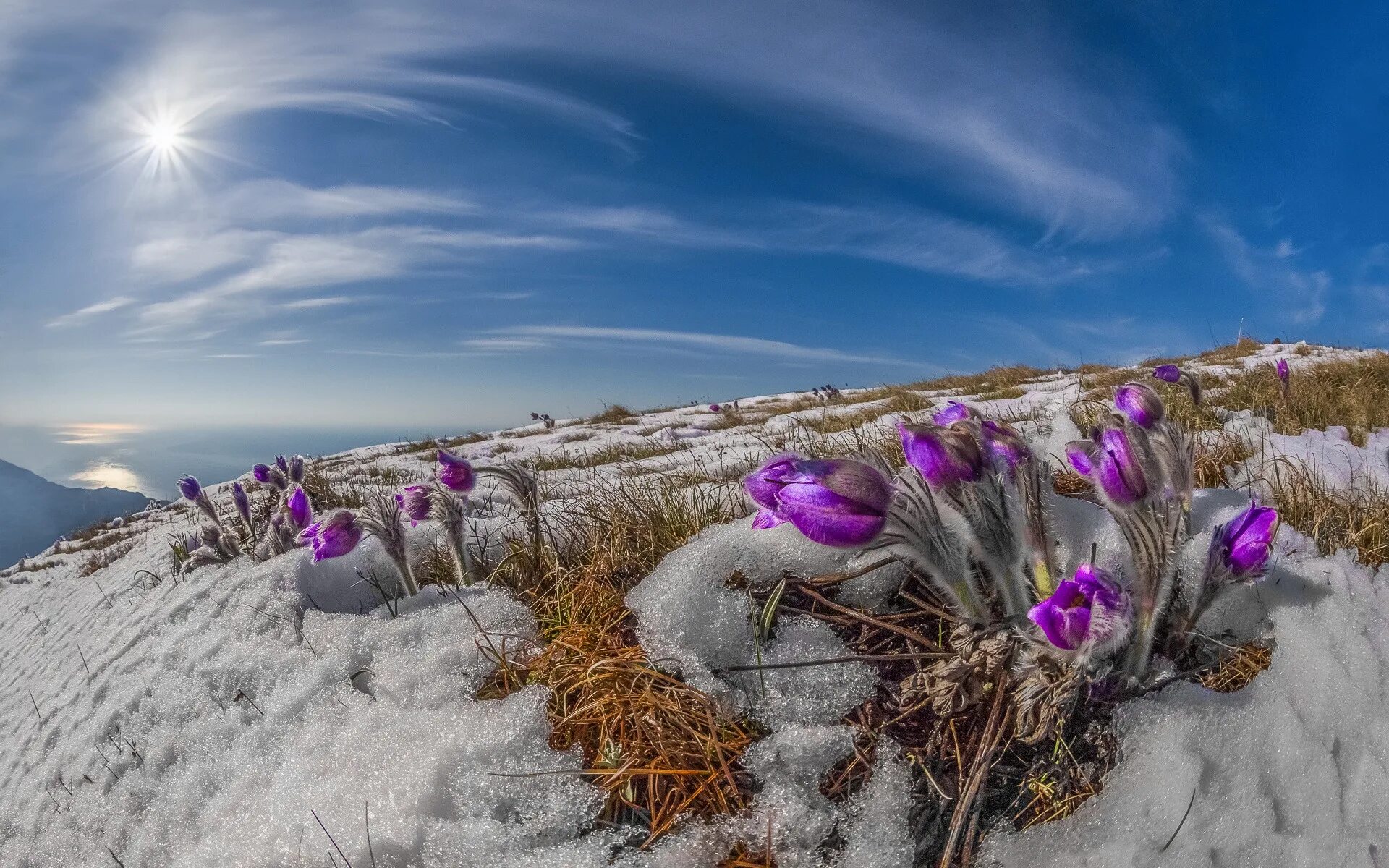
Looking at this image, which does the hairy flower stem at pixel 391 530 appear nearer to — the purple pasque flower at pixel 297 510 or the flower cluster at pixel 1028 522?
the purple pasque flower at pixel 297 510

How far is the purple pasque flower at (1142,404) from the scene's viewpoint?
1.97 m

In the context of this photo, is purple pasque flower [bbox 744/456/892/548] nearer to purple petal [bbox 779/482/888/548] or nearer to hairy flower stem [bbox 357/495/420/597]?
purple petal [bbox 779/482/888/548]

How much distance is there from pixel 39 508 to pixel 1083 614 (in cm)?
16050

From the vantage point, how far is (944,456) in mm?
1455

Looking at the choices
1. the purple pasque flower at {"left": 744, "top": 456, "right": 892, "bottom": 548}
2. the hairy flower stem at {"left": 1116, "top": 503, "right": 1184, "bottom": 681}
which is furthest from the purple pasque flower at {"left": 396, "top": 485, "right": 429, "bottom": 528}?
the hairy flower stem at {"left": 1116, "top": 503, "right": 1184, "bottom": 681}

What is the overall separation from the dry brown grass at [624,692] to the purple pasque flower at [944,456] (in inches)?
27.8

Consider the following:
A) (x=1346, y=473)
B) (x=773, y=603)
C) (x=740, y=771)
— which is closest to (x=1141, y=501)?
(x=773, y=603)

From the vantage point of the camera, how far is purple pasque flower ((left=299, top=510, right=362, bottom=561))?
2.45 metres

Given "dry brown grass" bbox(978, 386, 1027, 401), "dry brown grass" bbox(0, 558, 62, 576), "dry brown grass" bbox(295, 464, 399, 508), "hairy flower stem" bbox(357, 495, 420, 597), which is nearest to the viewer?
"hairy flower stem" bbox(357, 495, 420, 597)

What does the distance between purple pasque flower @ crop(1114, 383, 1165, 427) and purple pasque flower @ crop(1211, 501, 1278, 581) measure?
48cm

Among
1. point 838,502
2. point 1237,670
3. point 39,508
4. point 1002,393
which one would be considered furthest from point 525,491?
point 39,508

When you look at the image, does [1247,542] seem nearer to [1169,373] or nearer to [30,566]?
[1169,373]

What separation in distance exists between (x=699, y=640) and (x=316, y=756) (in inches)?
42.6

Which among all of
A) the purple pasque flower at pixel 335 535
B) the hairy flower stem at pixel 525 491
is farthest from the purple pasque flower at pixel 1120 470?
the purple pasque flower at pixel 335 535
